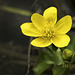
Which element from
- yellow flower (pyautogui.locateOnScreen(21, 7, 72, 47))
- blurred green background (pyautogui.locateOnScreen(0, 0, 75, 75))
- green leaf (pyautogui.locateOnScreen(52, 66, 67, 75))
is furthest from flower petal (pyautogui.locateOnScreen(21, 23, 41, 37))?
blurred green background (pyautogui.locateOnScreen(0, 0, 75, 75))

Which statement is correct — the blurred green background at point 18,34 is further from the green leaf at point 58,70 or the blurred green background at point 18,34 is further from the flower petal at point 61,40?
the flower petal at point 61,40

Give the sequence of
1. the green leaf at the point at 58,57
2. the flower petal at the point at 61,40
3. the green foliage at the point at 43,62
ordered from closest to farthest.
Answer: the flower petal at the point at 61,40
the green leaf at the point at 58,57
the green foliage at the point at 43,62

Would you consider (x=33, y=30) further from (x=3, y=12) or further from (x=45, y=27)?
(x=3, y=12)

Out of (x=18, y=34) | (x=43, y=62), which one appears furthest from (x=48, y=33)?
(x=18, y=34)

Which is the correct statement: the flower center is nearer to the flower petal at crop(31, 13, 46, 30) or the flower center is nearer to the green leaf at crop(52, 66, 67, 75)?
the flower petal at crop(31, 13, 46, 30)

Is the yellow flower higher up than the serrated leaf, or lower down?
higher up

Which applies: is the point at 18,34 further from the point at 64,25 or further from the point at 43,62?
the point at 64,25

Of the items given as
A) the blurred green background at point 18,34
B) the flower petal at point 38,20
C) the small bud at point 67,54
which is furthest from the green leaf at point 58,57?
the blurred green background at point 18,34
